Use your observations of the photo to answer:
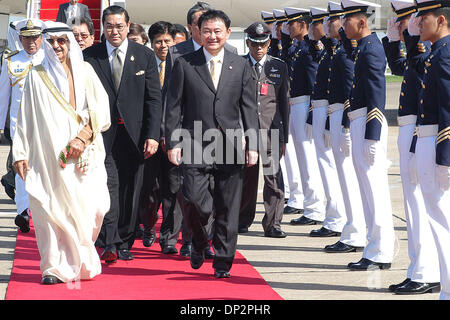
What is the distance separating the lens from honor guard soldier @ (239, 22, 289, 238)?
28.7 ft

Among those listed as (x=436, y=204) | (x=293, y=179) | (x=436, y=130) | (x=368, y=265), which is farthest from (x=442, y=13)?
(x=293, y=179)

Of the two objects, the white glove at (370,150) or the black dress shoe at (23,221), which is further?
the black dress shoe at (23,221)

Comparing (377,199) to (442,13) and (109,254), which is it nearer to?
(442,13)

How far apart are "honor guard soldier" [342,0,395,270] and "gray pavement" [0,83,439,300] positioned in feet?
0.70

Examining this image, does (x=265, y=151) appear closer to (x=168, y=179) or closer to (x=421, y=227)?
(x=168, y=179)

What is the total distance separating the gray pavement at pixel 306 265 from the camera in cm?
617

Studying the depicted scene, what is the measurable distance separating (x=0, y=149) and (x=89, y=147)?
39.2ft

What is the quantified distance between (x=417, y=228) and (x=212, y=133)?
1.70 meters

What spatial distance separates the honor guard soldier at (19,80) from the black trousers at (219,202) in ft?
9.07

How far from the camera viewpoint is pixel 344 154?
764cm

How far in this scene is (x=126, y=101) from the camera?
291 inches

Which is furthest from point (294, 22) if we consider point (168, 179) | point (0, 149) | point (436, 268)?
point (0, 149)

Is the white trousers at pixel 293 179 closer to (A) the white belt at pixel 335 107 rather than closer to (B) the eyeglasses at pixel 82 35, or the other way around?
(A) the white belt at pixel 335 107

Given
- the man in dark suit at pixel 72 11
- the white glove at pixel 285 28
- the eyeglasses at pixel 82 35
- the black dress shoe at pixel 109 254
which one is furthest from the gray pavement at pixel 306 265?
the man in dark suit at pixel 72 11
